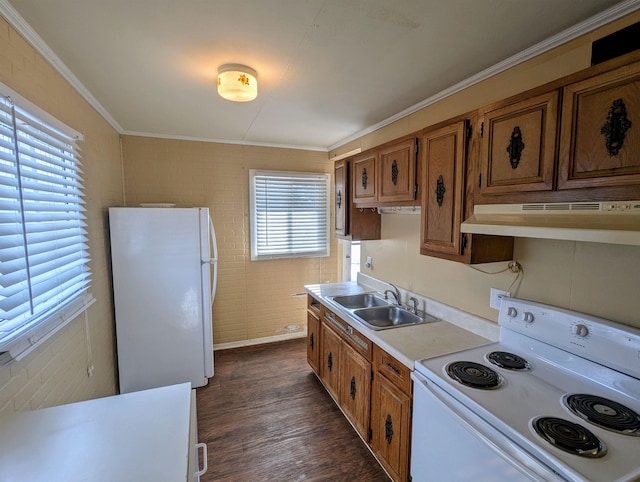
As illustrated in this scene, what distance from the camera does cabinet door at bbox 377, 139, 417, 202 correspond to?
206 cm

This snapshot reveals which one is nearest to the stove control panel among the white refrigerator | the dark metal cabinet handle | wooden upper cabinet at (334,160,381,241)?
the dark metal cabinet handle

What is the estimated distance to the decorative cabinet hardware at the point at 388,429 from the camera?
1753 mm

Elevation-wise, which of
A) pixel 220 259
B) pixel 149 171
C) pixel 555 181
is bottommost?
pixel 220 259

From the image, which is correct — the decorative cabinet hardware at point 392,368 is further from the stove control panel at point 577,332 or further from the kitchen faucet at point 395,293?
the kitchen faucet at point 395,293

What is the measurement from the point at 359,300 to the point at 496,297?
50.1 inches

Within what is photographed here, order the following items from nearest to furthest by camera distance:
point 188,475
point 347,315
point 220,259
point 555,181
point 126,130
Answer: point 188,475, point 555,181, point 347,315, point 126,130, point 220,259

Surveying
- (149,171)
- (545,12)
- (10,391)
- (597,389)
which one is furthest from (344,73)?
(149,171)

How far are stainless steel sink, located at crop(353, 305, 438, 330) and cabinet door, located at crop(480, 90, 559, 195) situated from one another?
3.80 feet

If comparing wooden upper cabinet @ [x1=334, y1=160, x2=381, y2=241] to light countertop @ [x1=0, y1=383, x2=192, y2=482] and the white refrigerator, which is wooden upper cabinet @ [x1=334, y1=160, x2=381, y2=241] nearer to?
the white refrigerator

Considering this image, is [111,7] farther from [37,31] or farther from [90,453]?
[90,453]

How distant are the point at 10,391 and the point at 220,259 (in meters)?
2.38

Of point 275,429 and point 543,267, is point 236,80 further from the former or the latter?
point 275,429

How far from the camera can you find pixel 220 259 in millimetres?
3574

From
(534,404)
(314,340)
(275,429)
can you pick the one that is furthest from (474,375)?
(314,340)
